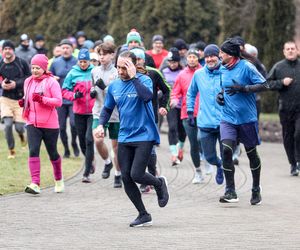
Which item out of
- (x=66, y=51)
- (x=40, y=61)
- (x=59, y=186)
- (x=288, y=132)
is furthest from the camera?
(x=66, y=51)

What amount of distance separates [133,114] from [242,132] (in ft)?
7.02

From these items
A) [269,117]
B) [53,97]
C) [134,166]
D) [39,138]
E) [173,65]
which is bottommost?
[269,117]

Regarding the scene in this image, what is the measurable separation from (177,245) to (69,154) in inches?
373

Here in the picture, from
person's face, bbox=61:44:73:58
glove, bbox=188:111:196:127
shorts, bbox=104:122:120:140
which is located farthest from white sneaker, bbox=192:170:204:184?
person's face, bbox=61:44:73:58

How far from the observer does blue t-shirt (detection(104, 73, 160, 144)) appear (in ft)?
38.5

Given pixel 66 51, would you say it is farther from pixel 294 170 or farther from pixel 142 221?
pixel 142 221

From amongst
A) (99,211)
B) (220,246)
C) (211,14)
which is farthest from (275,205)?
(211,14)

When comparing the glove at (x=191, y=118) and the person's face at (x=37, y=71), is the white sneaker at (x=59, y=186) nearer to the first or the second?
the person's face at (x=37, y=71)

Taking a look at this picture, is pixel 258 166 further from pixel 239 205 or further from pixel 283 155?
pixel 283 155

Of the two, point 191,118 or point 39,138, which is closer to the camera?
point 39,138

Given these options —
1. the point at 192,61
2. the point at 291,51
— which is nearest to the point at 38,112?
the point at 192,61

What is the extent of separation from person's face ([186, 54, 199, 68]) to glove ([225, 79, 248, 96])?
3.92 metres

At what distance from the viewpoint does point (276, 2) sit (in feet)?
89.3

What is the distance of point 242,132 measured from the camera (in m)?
13.4
